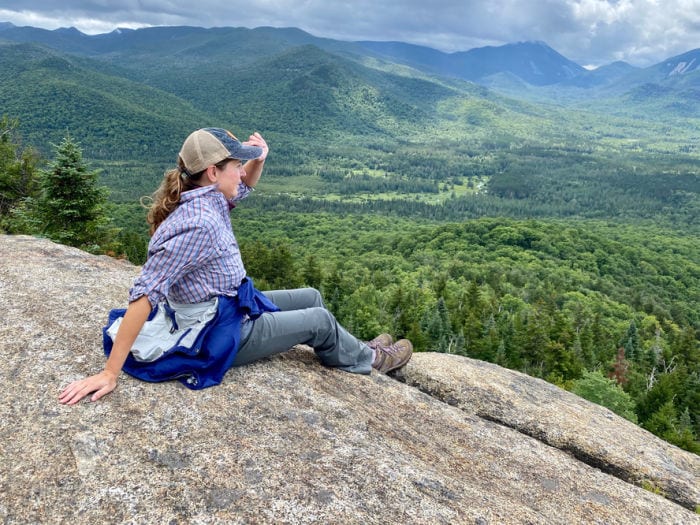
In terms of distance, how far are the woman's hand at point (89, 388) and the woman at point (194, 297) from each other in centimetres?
1

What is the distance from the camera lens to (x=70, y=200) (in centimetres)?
2388

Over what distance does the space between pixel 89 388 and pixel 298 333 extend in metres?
2.55

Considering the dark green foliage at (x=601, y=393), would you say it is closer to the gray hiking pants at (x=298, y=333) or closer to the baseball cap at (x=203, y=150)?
the gray hiking pants at (x=298, y=333)

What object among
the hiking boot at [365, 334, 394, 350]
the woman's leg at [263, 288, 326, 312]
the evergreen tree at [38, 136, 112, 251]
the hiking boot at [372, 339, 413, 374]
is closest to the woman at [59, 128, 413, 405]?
the woman's leg at [263, 288, 326, 312]

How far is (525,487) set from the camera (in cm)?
623

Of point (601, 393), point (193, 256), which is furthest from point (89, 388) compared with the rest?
point (601, 393)

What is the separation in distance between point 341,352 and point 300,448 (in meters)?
2.30

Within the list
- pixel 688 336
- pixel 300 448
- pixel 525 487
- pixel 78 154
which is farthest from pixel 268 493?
pixel 688 336

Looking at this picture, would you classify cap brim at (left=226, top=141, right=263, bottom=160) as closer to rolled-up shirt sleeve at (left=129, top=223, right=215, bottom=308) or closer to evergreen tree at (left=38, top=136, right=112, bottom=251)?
rolled-up shirt sleeve at (left=129, top=223, right=215, bottom=308)

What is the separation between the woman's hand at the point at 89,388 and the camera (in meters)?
5.33

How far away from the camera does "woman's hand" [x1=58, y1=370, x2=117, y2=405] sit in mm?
5328

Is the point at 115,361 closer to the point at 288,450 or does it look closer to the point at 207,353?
the point at 207,353

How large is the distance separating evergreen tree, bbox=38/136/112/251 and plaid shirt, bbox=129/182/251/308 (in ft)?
65.9

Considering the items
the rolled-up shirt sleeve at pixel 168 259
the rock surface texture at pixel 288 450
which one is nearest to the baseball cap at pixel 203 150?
the rolled-up shirt sleeve at pixel 168 259
